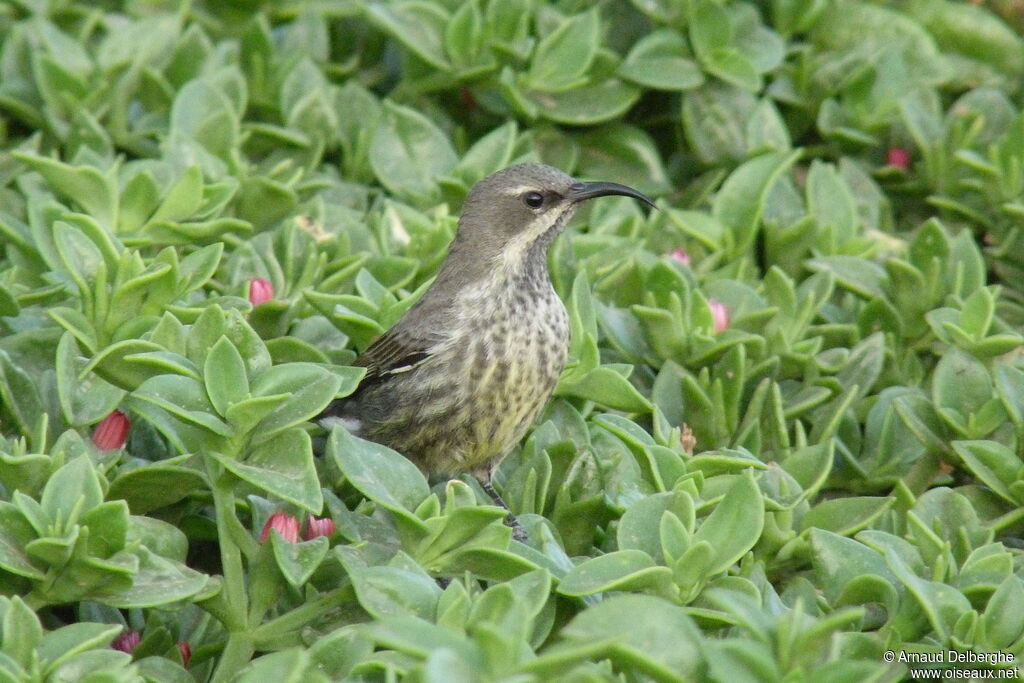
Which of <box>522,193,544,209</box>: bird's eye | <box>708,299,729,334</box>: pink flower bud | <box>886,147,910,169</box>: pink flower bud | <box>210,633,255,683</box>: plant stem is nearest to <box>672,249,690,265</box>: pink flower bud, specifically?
<box>708,299,729,334</box>: pink flower bud

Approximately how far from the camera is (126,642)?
3.26 m

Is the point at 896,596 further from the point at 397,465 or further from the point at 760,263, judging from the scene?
the point at 760,263

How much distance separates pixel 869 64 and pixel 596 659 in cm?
351

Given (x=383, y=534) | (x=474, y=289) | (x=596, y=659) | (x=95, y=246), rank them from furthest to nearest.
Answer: (x=474, y=289), (x=95, y=246), (x=383, y=534), (x=596, y=659)

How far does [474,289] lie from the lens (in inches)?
173

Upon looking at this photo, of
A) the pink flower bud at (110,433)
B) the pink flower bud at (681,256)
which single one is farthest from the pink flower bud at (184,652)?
A: the pink flower bud at (681,256)

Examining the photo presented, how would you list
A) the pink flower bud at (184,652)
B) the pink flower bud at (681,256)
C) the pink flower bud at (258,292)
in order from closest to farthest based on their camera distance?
the pink flower bud at (184,652), the pink flower bud at (258,292), the pink flower bud at (681,256)

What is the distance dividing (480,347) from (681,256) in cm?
101

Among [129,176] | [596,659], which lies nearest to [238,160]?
[129,176]

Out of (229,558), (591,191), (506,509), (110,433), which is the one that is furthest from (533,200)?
(229,558)

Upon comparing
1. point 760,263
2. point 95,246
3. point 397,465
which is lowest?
point 760,263

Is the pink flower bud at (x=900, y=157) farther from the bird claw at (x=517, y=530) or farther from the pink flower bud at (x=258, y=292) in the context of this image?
the pink flower bud at (x=258, y=292)

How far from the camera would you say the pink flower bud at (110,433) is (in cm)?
A: 354

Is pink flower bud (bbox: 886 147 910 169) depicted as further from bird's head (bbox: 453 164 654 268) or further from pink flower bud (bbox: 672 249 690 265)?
bird's head (bbox: 453 164 654 268)
